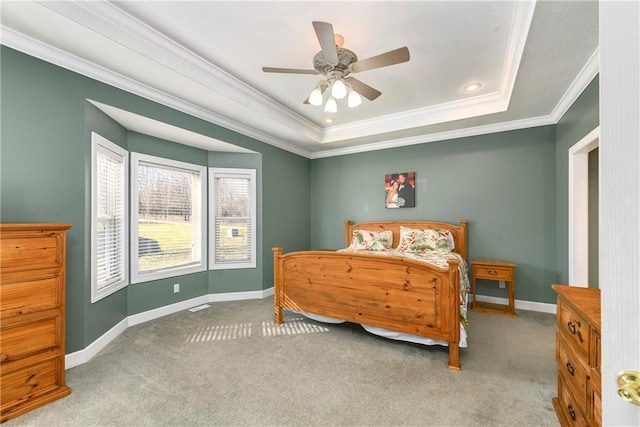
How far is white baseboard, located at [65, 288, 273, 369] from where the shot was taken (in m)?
2.40

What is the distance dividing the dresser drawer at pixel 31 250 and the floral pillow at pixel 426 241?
375 centimetres

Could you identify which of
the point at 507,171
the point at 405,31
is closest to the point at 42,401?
the point at 405,31

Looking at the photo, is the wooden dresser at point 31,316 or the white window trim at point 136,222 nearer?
the wooden dresser at point 31,316

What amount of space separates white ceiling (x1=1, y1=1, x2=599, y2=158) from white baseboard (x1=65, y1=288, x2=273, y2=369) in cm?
225

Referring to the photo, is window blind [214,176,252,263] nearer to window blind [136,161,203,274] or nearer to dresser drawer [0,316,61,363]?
window blind [136,161,203,274]

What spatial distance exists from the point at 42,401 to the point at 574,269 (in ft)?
16.4

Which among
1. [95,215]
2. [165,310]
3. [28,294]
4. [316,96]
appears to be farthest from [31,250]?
[316,96]

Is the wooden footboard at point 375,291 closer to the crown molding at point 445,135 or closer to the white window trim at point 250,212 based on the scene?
the white window trim at point 250,212

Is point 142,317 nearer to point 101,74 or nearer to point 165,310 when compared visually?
point 165,310

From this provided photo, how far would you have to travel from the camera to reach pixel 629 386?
541 millimetres

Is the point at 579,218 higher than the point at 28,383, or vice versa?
the point at 579,218

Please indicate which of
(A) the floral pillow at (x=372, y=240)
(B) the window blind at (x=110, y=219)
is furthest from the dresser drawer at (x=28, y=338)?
(A) the floral pillow at (x=372, y=240)

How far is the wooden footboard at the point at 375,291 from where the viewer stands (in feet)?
7.73

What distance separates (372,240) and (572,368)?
9.61 feet
